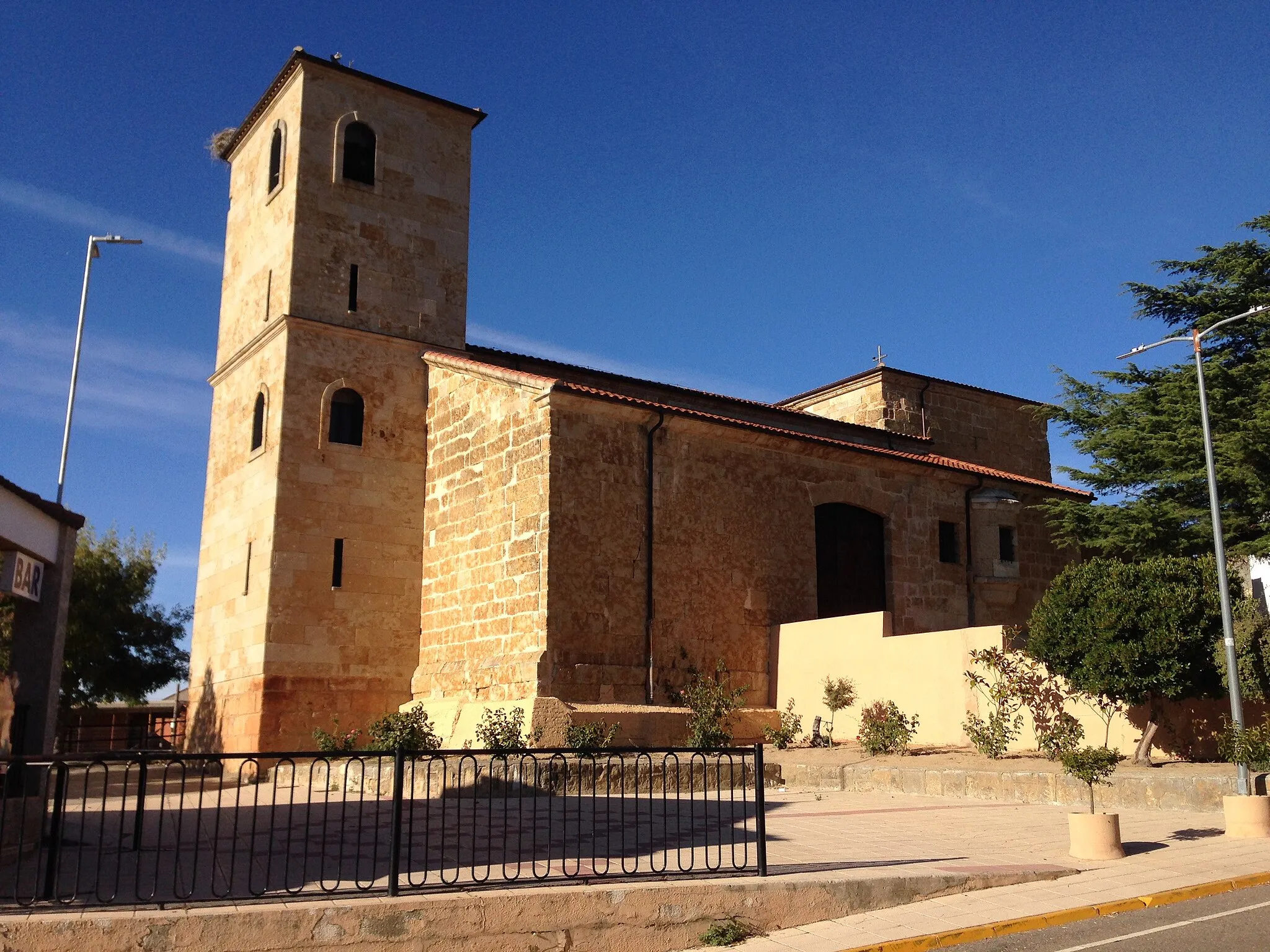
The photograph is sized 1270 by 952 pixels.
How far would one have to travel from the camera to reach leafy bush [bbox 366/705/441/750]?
17.3 m

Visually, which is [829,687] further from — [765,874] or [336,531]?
Result: [765,874]

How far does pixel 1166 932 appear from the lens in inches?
292

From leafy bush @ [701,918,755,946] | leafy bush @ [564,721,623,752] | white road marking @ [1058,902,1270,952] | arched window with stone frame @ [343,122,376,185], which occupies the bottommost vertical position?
leafy bush @ [701,918,755,946]

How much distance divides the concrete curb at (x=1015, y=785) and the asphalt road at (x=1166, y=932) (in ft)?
14.0

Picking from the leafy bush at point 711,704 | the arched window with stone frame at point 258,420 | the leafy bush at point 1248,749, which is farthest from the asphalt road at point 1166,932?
the arched window with stone frame at point 258,420

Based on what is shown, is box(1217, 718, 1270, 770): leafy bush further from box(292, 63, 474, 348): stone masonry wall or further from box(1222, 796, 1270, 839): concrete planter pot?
box(292, 63, 474, 348): stone masonry wall

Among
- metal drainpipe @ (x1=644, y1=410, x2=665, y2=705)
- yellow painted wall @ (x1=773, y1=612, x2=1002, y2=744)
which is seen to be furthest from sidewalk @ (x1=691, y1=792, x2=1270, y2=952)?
metal drainpipe @ (x1=644, y1=410, x2=665, y2=705)

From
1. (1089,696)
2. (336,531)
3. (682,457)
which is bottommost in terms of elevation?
(1089,696)

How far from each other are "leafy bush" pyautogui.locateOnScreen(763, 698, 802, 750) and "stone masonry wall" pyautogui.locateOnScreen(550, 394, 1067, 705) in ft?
2.00

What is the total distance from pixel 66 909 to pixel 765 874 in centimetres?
474

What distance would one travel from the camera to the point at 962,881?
8750mm

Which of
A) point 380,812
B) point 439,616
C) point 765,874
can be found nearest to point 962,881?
point 765,874

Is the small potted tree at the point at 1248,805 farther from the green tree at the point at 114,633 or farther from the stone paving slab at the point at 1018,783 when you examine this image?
the green tree at the point at 114,633

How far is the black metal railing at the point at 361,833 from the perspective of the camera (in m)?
7.33
